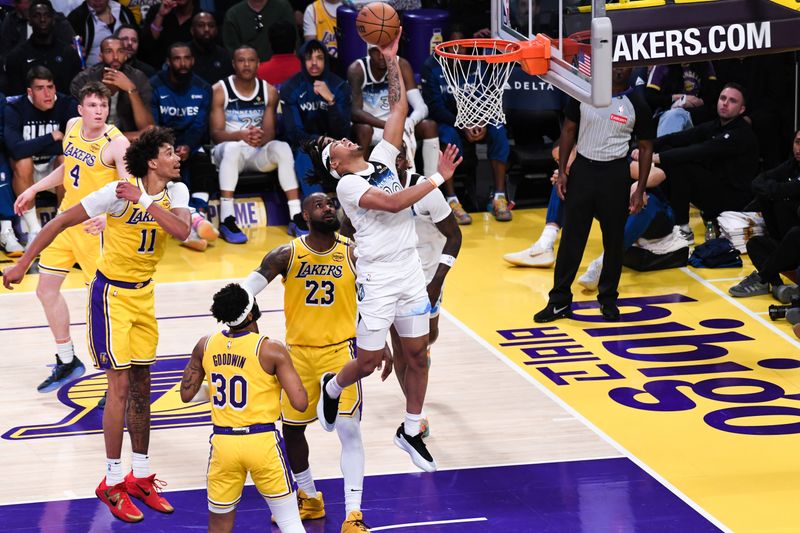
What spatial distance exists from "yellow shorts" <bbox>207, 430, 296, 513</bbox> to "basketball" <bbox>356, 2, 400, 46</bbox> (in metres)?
2.91

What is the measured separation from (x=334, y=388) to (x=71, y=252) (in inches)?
120

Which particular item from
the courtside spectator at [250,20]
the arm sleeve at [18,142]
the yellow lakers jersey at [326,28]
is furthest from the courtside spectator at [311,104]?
the arm sleeve at [18,142]

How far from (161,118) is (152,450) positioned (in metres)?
5.72

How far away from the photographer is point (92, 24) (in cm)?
1357

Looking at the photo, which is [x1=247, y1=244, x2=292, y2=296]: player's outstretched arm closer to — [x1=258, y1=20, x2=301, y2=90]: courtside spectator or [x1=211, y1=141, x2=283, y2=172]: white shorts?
[x1=211, y1=141, x2=283, y2=172]: white shorts

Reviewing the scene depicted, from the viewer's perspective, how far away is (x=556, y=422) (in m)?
8.09

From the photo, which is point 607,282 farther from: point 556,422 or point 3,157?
point 3,157

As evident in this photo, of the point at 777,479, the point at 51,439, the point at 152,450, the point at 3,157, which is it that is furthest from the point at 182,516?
the point at 3,157

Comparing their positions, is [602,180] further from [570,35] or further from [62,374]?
[62,374]

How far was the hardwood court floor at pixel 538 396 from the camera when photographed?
7336 mm

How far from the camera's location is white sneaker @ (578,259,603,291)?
36.0 ft

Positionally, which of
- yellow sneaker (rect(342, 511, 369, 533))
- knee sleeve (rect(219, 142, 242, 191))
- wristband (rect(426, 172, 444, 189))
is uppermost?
wristband (rect(426, 172, 444, 189))

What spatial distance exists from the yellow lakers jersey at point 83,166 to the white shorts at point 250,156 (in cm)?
442

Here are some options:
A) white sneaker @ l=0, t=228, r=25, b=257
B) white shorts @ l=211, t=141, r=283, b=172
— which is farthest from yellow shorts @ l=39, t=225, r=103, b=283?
white shorts @ l=211, t=141, r=283, b=172
